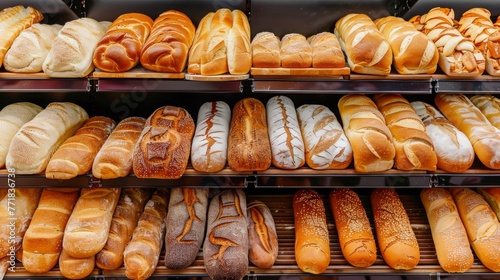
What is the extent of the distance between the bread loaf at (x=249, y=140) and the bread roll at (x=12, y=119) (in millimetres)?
1098

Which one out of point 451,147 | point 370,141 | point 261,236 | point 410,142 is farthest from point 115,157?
point 451,147

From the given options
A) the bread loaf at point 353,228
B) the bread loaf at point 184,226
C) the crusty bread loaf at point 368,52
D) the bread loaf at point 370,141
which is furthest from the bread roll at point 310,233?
the crusty bread loaf at point 368,52

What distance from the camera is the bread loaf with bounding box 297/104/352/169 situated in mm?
2041

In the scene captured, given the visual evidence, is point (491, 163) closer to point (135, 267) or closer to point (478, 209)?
point (478, 209)

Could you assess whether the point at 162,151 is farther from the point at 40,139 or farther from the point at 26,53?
the point at 26,53

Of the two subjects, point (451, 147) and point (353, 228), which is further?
point (353, 228)

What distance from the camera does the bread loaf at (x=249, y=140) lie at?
200 centimetres

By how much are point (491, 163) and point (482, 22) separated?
764 millimetres

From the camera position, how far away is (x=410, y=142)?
204cm

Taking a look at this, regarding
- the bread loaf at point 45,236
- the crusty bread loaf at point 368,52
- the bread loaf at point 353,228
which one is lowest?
the bread loaf at point 45,236

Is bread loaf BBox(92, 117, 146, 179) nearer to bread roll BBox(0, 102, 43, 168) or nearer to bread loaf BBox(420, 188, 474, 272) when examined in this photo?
bread roll BBox(0, 102, 43, 168)

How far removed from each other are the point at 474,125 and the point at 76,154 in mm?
2004

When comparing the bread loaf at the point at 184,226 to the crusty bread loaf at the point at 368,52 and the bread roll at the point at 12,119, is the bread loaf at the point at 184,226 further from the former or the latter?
the crusty bread loaf at the point at 368,52

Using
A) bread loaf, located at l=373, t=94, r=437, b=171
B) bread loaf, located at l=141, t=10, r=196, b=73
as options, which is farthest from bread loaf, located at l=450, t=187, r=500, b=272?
bread loaf, located at l=141, t=10, r=196, b=73
